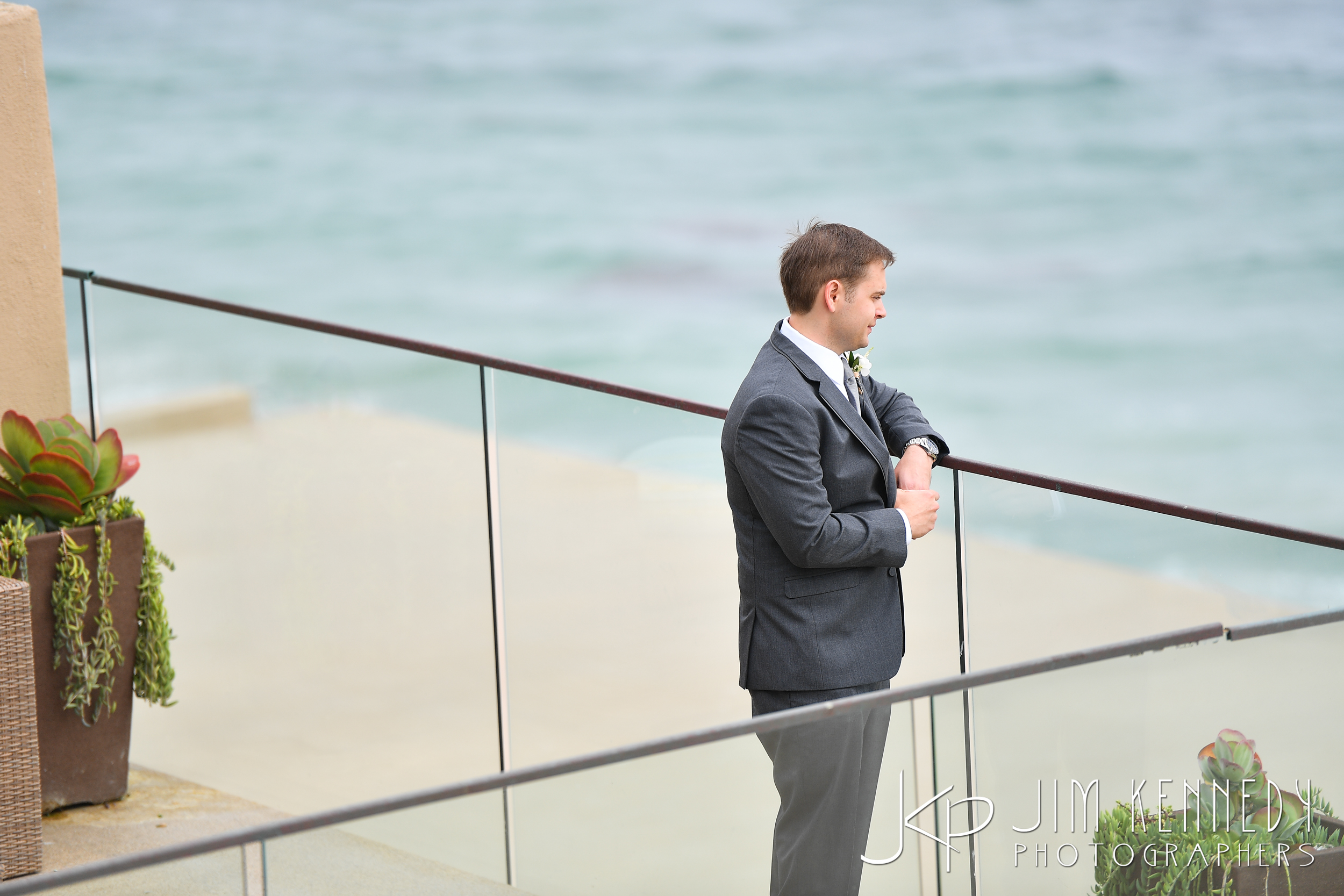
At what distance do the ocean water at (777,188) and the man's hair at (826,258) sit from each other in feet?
50.0

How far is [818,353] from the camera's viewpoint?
240 cm

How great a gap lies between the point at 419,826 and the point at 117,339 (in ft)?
9.50

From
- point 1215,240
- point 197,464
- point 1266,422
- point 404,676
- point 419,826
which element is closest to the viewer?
point 419,826

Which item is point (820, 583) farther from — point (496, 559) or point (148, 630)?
point (148, 630)

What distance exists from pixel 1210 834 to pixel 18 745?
2.20 meters

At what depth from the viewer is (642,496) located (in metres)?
4.37

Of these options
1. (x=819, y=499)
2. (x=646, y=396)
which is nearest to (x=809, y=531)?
(x=819, y=499)

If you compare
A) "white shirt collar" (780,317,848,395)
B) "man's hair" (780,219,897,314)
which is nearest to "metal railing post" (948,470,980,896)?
"white shirt collar" (780,317,848,395)

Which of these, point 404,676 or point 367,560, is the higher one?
point 367,560

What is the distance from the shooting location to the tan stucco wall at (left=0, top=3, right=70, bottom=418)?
3434 millimetres

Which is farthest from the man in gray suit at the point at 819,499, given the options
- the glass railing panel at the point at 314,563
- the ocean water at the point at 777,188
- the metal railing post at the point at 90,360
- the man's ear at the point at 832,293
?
the ocean water at the point at 777,188

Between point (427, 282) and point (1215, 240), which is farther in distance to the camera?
point (427, 282)

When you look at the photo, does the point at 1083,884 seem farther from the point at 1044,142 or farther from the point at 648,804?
the point at 1044,142

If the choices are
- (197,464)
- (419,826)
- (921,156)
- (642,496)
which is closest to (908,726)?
(419,826)
